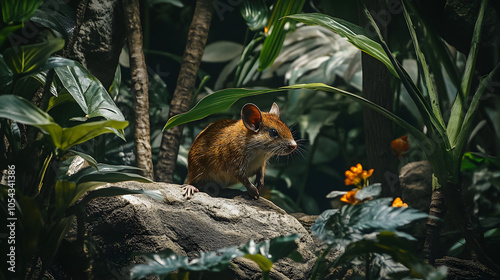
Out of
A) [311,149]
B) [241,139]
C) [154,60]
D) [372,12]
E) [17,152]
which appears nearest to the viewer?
[17,152]

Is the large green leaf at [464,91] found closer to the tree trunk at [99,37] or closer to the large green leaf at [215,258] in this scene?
the large green leaf at [215,258]

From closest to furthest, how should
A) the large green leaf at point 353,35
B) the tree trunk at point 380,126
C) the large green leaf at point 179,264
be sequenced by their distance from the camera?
the large green leaf at point 179,264 → the large green leaf at point 353,35 → the tree trunk at point 380,126

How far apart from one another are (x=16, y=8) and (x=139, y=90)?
1.50 meters

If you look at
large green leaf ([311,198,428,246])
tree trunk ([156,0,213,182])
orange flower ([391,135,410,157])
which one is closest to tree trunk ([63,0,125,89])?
tree trunk ([156,0,213,182])

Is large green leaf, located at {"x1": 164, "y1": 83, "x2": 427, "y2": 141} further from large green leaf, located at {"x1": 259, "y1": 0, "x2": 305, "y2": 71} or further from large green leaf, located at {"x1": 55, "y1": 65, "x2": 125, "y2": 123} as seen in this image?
large green leaf, located at {"x1": 259, "y1": 0, "x2": 305, "y2": 71}

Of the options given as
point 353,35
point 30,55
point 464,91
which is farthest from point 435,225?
point 30,55

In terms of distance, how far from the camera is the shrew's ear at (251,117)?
258 cm

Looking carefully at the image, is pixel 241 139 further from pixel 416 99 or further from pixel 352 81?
pixel 352 81

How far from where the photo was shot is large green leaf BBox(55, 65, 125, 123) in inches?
80.1

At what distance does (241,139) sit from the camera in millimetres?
2639

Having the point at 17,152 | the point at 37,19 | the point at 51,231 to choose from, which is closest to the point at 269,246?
the point at 51,231

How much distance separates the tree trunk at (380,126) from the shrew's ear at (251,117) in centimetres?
98

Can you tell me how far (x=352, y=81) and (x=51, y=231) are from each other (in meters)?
2.78

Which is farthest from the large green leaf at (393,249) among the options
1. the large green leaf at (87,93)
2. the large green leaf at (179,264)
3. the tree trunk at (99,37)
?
the tree trunk at (99,37)
